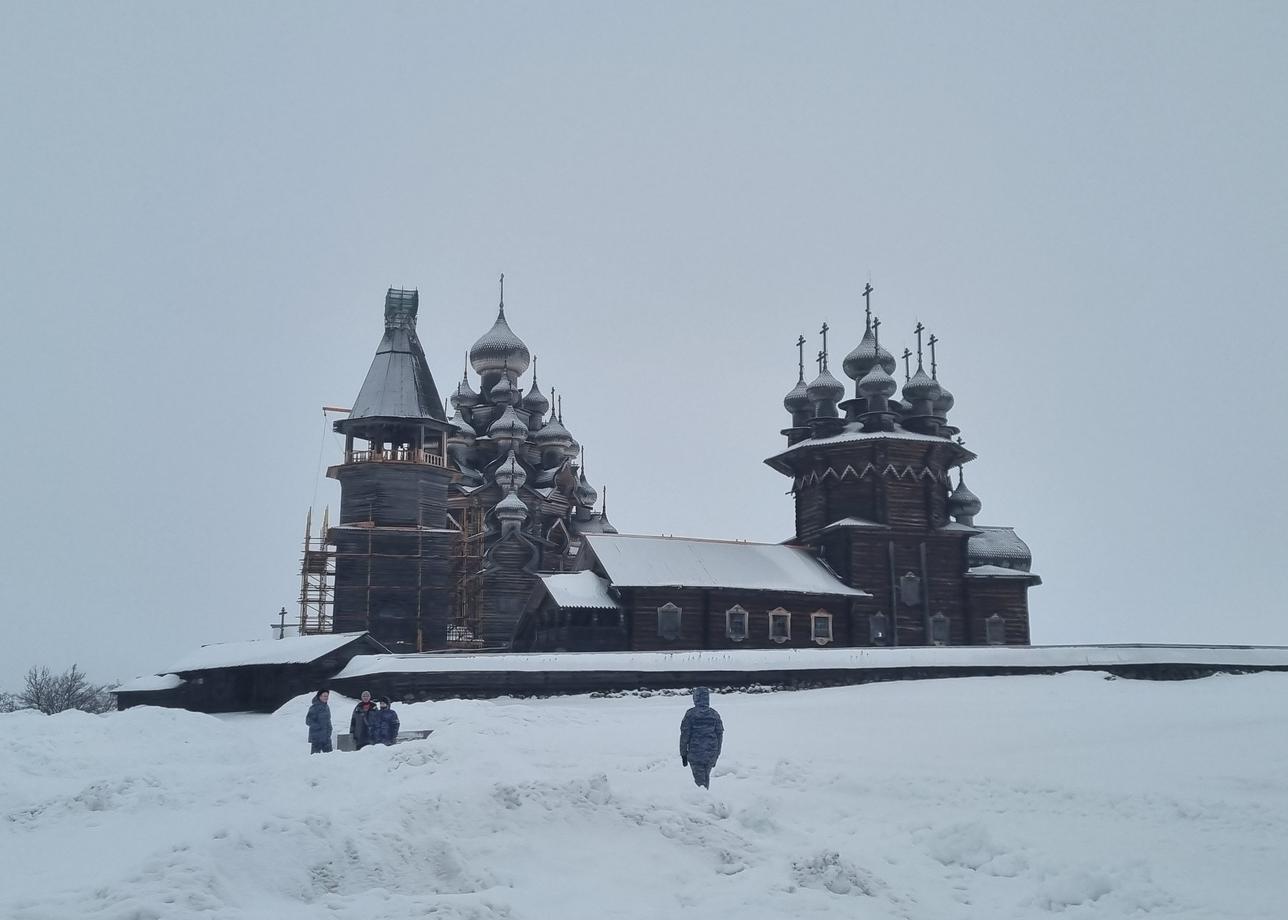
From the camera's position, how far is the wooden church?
32.7 metres

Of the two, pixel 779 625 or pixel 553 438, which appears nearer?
pixel 779 625

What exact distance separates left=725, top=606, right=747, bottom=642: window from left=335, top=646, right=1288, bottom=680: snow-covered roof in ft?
15.7

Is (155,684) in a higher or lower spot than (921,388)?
lower

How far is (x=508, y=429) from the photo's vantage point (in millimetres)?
50094

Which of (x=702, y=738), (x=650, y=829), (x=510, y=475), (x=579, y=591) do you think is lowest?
(x=650, y=829)

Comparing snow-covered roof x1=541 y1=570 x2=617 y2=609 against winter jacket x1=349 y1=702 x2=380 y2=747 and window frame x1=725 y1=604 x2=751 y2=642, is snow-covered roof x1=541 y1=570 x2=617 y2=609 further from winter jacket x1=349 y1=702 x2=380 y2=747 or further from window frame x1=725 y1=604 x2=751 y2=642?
A: winter jacket x1=349 y1=702 x2=380 y2=747

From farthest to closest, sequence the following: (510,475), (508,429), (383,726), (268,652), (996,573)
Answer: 1. (508,429)
2. (510,475)
3. (996,573)
4. (268,652)
5. (383,726)

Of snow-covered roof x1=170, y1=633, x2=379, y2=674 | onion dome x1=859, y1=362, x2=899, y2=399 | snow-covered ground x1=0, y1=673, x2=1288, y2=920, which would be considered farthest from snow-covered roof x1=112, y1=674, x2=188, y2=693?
onion dome x1=859, y1=362, x2=899, y2=399

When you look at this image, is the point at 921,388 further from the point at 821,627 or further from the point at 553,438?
the point at 553,438

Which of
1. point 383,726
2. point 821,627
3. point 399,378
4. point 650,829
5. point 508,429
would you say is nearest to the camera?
point 650,829

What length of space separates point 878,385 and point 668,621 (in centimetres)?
1315

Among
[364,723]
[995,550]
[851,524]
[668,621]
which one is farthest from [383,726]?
[995,550]

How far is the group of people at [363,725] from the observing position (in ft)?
50.6

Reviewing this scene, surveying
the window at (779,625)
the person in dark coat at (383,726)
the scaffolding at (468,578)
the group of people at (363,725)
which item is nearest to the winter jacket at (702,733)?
the group of people at (363,725)
